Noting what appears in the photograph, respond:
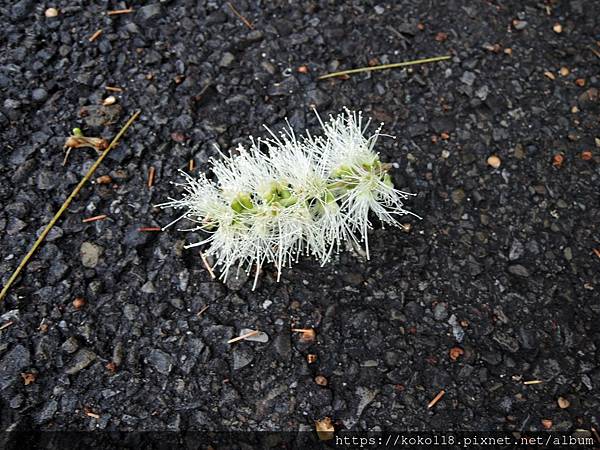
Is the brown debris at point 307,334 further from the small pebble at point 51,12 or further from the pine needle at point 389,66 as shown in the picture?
the small pebble at point 51,12

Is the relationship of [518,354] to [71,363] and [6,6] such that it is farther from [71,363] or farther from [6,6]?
[6,6]

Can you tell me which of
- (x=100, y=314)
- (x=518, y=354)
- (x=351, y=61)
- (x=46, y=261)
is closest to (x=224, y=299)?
(x=100, y=314)

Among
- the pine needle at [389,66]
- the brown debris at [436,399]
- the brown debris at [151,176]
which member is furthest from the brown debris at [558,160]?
the brown debris at [151,176]

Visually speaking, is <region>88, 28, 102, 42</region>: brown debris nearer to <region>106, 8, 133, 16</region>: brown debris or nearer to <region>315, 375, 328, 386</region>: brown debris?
<region>106, 8, 133, 16</region>: brown debris

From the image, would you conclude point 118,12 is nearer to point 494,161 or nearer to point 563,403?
point 494,161

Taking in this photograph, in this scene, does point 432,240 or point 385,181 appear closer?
point 385,181
